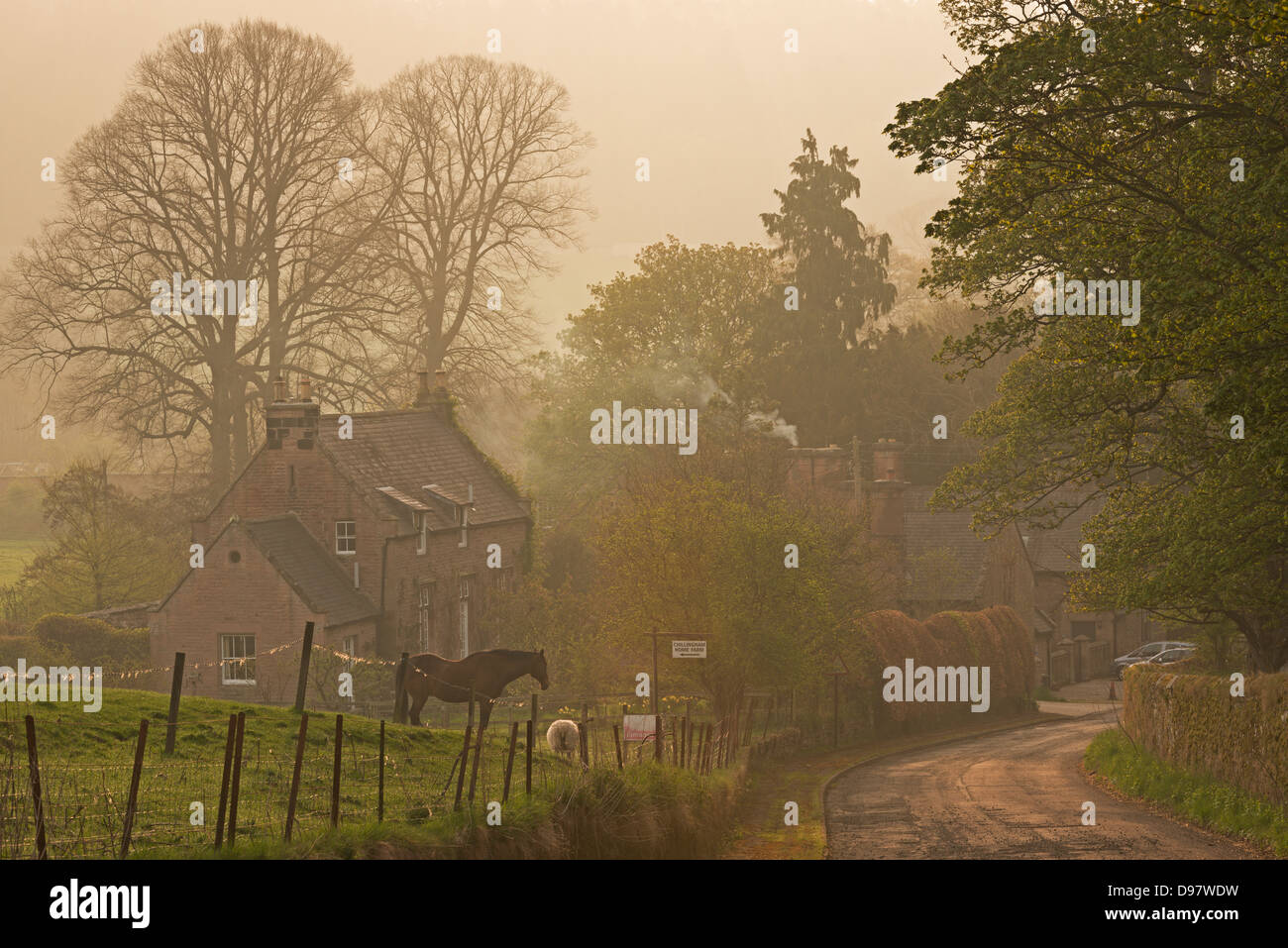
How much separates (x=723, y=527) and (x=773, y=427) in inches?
1377

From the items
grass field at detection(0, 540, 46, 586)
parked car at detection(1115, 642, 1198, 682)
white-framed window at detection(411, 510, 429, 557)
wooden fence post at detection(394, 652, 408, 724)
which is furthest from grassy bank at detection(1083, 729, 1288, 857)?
grass field at detection(0, 540, 46, 586)

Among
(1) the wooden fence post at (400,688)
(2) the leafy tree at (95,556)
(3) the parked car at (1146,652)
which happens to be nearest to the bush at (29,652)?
(2) the leafy tree at (95,556)

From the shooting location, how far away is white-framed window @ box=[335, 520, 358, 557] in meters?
51.4

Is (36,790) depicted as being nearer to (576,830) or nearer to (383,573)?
(576,830)

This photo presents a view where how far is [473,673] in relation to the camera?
120 ft

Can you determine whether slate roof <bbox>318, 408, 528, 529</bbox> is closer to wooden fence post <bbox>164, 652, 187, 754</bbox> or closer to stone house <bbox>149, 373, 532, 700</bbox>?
stone house <bbox>149, 373, 532, 700</bbox>

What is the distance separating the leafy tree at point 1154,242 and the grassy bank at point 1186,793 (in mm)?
3750

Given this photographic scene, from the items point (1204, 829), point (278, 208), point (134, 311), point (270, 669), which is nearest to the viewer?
point (1204, 829)

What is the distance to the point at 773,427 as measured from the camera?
7756cm

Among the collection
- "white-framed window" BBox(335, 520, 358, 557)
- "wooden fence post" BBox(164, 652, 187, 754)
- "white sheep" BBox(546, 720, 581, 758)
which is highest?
"white-framed window" BBox(335, 520, 358, 557)

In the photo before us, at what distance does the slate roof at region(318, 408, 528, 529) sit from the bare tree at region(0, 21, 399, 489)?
23.7ft

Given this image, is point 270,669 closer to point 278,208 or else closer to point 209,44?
point 278,208

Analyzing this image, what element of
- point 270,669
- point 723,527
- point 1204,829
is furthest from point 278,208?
point 1204,829

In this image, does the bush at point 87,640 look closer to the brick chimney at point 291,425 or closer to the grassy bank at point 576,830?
the brick chimney at point 291,425
